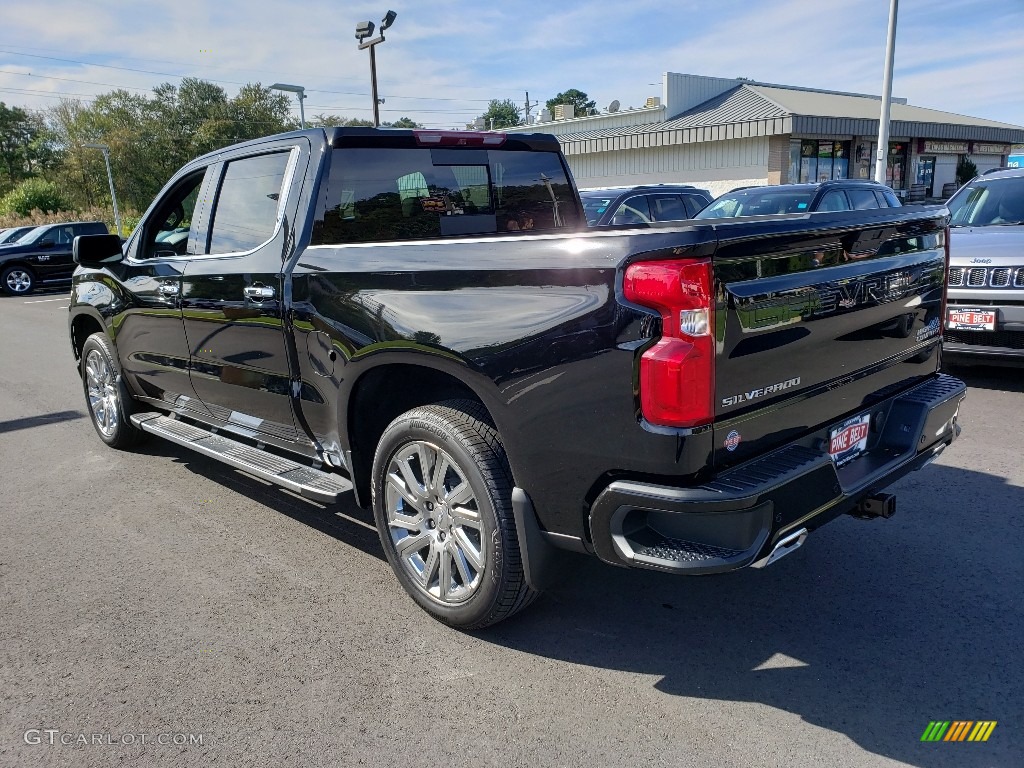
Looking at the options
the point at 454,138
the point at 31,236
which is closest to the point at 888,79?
the point at 454,138

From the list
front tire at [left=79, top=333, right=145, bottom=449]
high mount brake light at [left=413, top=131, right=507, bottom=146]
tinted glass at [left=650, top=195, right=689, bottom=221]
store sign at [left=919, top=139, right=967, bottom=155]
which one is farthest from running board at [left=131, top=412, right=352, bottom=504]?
store sign at [left=919, top=139, right=967, bottom=155]

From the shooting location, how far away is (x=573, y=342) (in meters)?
2.55

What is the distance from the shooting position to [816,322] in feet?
8.89

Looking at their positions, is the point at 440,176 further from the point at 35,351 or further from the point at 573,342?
the point at 35,351

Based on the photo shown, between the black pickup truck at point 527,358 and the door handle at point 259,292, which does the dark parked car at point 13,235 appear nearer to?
the black pickup truck at point 527,358

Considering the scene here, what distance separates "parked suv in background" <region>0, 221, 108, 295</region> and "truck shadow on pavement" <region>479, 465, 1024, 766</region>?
20435 millimetres

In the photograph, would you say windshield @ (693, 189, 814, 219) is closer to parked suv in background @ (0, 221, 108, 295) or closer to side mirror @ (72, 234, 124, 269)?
side mirror @ (72, 234, 124, 269)

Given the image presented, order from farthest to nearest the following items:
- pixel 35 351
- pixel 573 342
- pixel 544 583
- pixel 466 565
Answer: pixel 35 351, pixel 466 565, pixel 544 583, pixel 573 342

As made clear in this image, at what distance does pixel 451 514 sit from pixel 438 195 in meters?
1.79

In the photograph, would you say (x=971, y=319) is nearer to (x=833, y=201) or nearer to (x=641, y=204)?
(x=833, y=201)

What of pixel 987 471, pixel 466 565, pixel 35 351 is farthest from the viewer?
pixel 35 351

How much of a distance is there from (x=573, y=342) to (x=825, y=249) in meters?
0.94

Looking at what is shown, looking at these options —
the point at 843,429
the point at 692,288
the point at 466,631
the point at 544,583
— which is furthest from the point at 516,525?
the point at 843,429

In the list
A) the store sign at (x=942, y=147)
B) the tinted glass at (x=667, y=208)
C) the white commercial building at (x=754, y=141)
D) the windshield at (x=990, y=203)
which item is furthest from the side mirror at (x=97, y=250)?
the store sign at (x=942, y=147)
